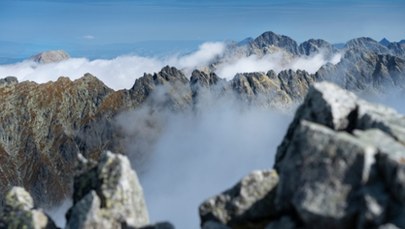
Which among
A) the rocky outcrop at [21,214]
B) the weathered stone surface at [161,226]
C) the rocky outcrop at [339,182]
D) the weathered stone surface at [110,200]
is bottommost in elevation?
the rocky outcrop at [21,214]

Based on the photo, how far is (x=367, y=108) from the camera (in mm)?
27953

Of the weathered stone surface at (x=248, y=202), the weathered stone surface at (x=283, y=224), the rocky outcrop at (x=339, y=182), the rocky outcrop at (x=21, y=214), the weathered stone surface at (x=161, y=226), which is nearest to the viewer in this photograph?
the rocky outcrop at (x=339, y=182)

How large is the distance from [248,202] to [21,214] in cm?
1456

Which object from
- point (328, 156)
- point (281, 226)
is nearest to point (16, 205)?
point (281, 226)

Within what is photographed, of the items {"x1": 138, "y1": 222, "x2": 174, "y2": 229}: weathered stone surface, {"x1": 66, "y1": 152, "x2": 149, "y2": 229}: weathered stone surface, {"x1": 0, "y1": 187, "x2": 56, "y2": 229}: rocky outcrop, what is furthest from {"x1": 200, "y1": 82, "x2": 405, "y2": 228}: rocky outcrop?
{"x1": 0, "y1": 187, "x2": 56, "y2": 229}: rocky outcrop

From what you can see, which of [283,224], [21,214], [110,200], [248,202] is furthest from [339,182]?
[21,214]

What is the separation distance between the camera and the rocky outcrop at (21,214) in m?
31.0

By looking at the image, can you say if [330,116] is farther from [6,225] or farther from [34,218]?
[6,225]

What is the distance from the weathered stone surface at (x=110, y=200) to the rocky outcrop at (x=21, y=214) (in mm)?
1997

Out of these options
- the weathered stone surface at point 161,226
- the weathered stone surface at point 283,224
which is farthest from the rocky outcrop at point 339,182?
the weathered stone surface at point 161,226

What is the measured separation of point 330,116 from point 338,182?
7.08 metres

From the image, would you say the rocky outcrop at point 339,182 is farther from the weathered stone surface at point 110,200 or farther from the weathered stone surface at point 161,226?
the weathered stone surface at point 110,200

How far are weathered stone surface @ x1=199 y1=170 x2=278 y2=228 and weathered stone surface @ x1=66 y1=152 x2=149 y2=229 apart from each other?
4696 millimetres

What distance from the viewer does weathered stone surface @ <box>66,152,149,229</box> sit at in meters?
28.0
